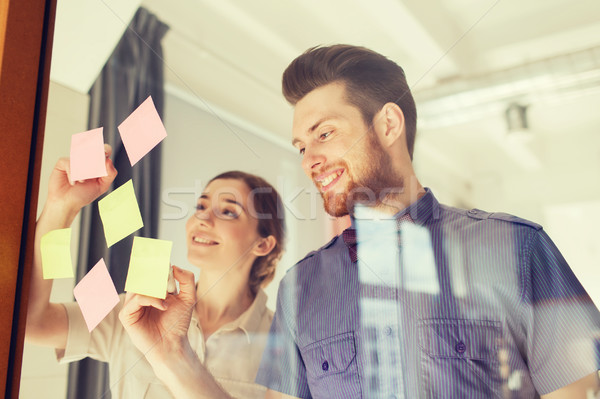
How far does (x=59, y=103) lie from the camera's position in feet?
3.53

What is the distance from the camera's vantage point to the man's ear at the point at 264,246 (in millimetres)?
756

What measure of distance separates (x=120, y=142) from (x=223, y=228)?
1.16 ft

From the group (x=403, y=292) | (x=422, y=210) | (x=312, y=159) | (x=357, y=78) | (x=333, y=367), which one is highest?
(x=357, y=78)

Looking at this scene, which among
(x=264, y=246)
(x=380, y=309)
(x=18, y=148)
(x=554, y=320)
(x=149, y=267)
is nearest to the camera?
(x=554, y=320)

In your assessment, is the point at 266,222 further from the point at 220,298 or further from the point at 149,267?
the point at 149,267

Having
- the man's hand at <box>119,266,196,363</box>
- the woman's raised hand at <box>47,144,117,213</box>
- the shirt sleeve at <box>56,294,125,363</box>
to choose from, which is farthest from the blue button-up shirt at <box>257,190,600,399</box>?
the woman's raised hand at <box>47,144,117,213</box>

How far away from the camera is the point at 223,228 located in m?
0.84

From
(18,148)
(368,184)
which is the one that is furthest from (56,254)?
(368,184)

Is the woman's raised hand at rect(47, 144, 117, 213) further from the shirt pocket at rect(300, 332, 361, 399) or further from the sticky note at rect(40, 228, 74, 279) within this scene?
the shirt pocket at rect(300, 332, 361, 399)

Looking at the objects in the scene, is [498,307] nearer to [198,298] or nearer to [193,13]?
[198,298]

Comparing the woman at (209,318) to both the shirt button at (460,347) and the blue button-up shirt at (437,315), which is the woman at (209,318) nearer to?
the blue button-up shirt at (437,315)

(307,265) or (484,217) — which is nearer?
(484,217)

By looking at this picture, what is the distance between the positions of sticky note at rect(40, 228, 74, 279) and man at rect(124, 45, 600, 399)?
1.26ft

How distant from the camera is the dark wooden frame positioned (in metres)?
0.94
